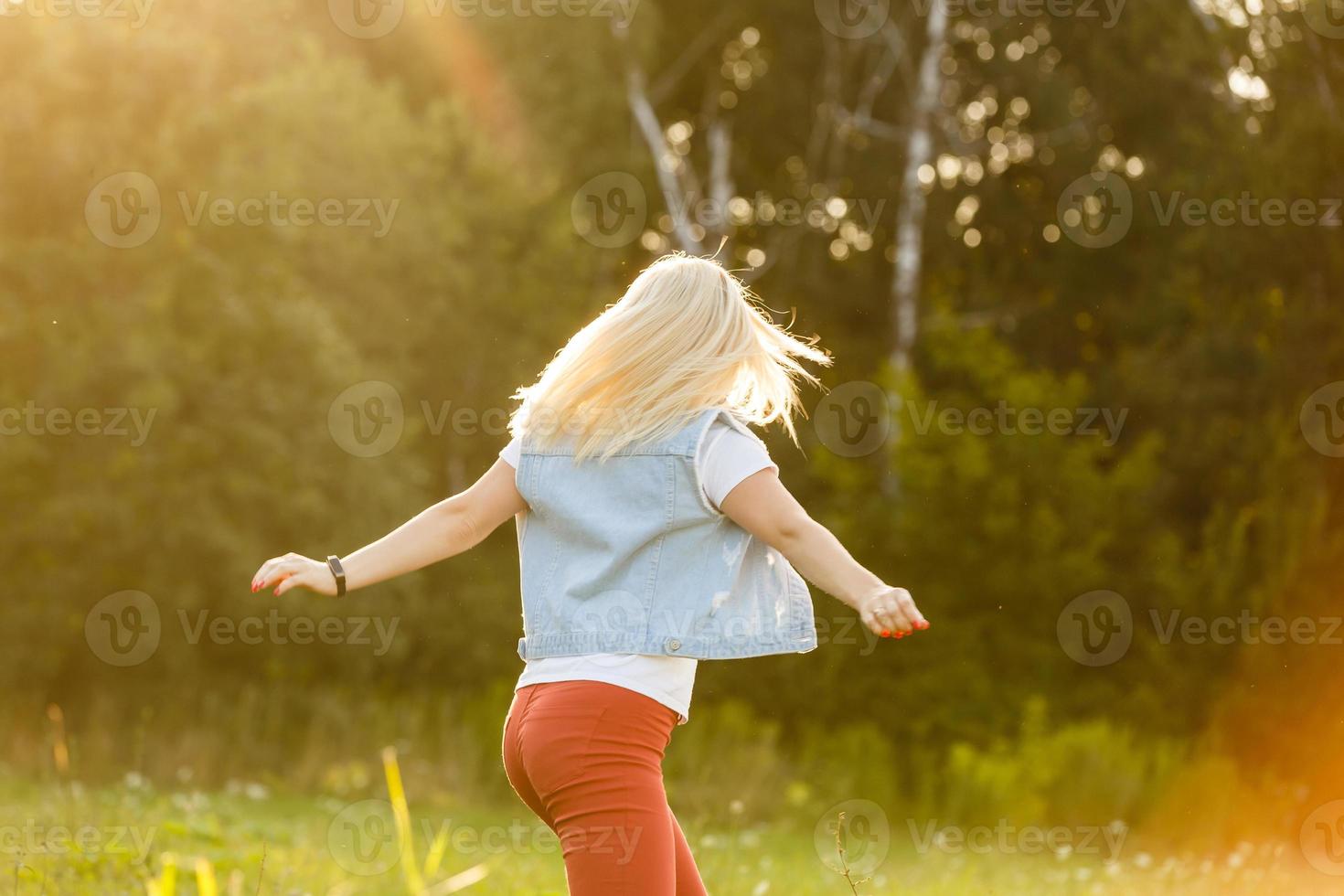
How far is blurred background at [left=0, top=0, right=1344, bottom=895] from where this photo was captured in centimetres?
1490

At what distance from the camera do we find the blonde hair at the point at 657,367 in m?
3.27

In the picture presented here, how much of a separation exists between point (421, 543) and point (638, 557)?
0.57 m

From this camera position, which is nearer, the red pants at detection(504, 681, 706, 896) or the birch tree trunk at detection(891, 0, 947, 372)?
the red pants at detection(504, 681, 706, 896)

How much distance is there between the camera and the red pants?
3.04 m

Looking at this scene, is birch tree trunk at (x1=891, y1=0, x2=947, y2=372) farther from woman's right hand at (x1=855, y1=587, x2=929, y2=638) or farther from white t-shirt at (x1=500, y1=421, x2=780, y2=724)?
woman's right hand at (x1=855, y1=587, x2=929, y2=638)

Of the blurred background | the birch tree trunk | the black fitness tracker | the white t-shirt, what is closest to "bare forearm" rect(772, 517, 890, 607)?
the white t-shirt

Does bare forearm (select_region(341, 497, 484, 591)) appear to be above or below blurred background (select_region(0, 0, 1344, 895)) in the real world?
below

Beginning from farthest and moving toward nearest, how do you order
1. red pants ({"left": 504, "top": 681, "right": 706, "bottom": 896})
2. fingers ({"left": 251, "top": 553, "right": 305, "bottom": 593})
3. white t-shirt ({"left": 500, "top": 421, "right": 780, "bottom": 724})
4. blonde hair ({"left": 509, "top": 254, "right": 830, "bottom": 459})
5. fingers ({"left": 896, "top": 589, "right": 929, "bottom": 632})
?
1. fingers ({"left": 251, "top": 553, "right": 305, "bottom": 593})
2. blonde hair ({"left": 509, "top": 254, "right": 830, "bottom": 459})
3. white t-shirt ({"left": 500, "top": 421, "right": 780, "bottom": 724})
4. red pants ({"left": 504, "top": 681, "right": 706, "bottom": 896})
5. fingers ({"left": 896, "top": 589, "right": 929, "bottom": 632})

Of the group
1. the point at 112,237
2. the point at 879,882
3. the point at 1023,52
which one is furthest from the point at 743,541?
the point at 1023,52

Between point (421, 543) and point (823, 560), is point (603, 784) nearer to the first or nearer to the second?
point (823, 560)

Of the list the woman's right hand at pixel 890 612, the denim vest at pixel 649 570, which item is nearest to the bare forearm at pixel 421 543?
the denim vest at pixel 649 570

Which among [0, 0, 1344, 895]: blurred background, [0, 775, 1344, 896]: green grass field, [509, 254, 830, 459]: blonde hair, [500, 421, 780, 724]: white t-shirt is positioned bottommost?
[0, 775, 1344, 896]: green grass field

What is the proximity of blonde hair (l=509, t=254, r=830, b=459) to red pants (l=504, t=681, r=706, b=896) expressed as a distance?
21.7 inches

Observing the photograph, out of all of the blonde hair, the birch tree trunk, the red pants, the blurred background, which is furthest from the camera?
the birch tree trunk
